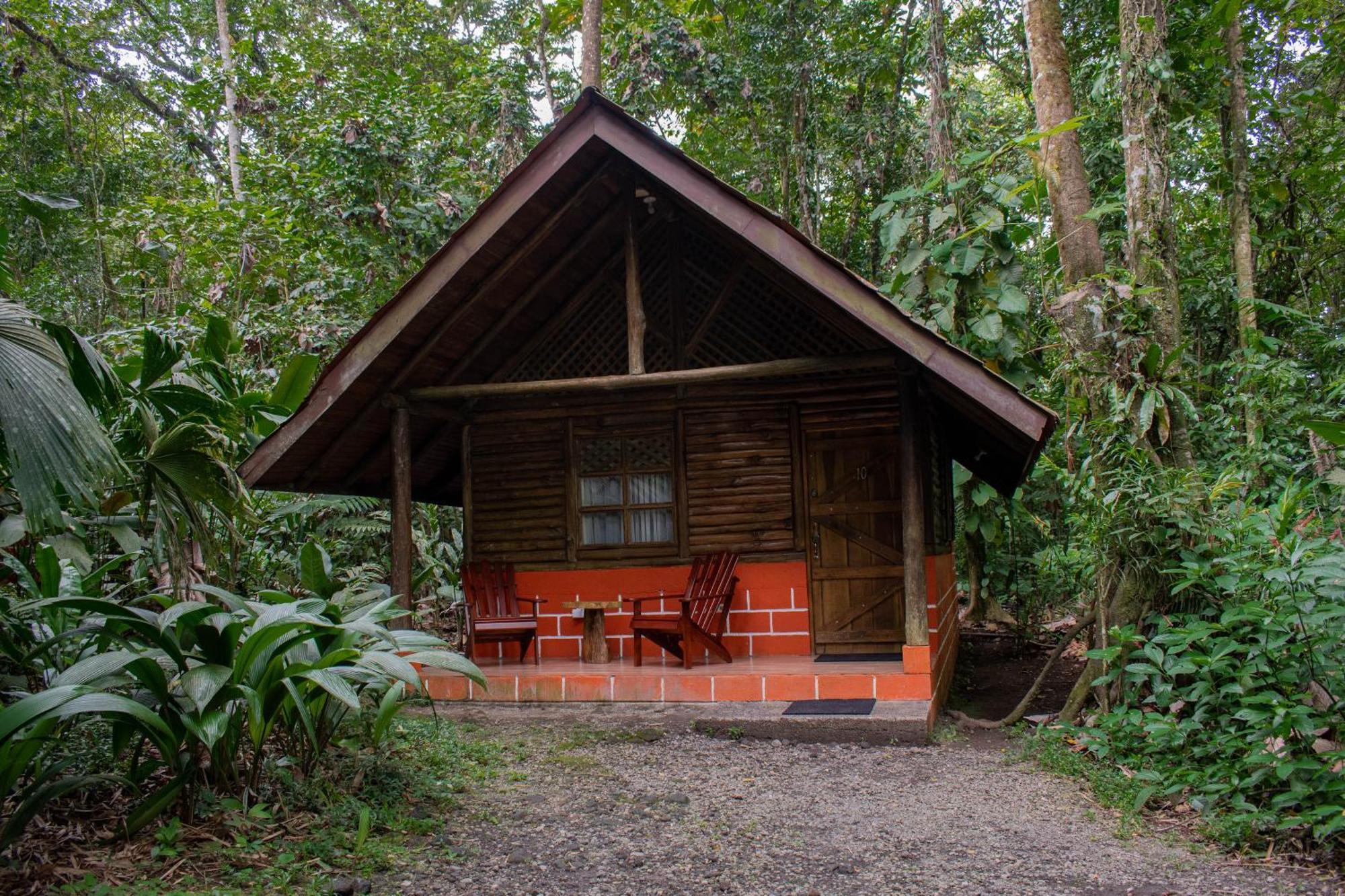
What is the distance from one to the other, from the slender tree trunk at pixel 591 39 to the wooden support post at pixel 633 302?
634cm

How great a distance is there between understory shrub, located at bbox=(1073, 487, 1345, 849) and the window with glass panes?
151 inches

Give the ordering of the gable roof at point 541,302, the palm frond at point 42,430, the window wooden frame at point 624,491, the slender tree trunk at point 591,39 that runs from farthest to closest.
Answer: the slender tree trunk at point 591,39
the window wooden frame at point 624,491
the gable roof at point 541,302
the palm frond at point 42,430

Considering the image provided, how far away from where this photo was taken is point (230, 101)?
576 inches

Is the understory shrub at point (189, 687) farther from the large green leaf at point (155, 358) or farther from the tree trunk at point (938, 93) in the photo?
the tree trunk at point (938, 93)

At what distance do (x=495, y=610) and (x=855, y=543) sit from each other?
118 inches

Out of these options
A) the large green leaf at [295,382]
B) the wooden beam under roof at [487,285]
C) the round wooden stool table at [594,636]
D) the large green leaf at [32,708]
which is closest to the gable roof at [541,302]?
the wooden beam under roof at [487,285]

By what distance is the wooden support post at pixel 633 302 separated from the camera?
6.66 metres

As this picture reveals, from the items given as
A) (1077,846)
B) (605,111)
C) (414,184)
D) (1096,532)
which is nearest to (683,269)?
(605,111)

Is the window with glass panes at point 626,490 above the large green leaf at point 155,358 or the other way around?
the other way around

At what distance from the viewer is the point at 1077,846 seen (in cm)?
384

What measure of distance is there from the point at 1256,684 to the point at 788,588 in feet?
12.5

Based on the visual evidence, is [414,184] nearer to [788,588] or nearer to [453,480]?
[453,480]

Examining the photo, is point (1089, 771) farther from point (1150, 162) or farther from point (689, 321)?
point (689, 321)

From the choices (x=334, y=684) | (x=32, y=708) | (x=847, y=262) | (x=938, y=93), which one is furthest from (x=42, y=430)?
(x=847, y=262)
